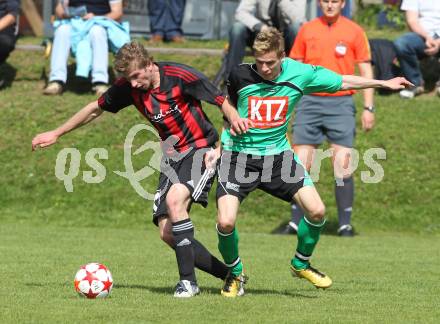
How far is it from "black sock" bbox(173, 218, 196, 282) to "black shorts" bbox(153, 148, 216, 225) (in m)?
→ 0.23

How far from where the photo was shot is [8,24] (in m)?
15.8

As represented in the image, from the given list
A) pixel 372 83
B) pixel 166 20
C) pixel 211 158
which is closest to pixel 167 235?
pixel 211 158

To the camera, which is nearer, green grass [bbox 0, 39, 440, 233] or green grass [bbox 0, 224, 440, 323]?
green grass [bbox 0, 224, 440, 323]

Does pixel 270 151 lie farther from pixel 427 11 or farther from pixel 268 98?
pixel 427 11

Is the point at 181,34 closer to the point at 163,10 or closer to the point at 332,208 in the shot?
the point at 163,10

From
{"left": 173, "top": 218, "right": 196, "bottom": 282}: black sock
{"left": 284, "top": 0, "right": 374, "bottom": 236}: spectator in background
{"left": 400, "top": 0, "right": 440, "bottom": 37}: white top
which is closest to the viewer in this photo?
{"left": 173, "top": 218, "right": 196, "bottom": 282}: black sock

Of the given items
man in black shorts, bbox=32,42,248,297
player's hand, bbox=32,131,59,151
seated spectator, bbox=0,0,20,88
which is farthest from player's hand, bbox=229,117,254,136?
seated spectator, bbox=0,0,20,88

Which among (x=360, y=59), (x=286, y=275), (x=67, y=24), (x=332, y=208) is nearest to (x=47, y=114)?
(x=67, y=24)

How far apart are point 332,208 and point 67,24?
15.6ft

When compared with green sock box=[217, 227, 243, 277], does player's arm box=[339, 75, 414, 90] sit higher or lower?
higher

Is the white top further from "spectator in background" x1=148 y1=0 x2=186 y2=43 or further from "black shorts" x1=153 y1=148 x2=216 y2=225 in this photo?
"black shorts" x1=153 y1=148 x2=216 y2=225

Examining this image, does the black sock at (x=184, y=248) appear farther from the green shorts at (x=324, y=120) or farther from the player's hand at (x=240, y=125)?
the green shorts at (x=324, y=120)

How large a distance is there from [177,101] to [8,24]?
8.54 m

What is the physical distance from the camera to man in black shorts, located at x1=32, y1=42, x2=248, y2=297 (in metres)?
7.64
